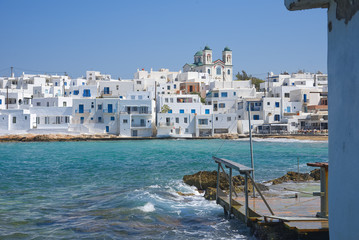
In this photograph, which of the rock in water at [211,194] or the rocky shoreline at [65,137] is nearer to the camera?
the rock in water at [211,194]

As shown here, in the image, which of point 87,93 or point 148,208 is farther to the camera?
point 87,93

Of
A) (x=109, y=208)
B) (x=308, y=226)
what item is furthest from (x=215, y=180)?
(x=308, y=226)

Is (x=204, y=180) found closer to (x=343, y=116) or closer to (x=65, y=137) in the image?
(x=343, y=116)

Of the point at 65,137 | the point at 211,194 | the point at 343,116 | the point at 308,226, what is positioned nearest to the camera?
the point at 343,116

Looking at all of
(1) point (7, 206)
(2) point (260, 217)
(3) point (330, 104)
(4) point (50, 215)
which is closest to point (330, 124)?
(3) point (330, 104)

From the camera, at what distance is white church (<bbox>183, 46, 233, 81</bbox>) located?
117 metres

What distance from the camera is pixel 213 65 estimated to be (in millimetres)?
117500

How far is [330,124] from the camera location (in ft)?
15.7

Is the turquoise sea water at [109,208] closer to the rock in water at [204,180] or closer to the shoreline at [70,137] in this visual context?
the rock in water at [204,180]

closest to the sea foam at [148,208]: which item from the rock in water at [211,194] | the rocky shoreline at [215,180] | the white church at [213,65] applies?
the rock in water at [211,194]

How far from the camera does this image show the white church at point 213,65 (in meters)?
117

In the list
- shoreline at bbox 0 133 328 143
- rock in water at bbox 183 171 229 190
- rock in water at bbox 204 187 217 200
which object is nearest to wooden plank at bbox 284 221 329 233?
rock in water at bbox 204 187 217 200

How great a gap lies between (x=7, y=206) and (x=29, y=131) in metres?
59.8

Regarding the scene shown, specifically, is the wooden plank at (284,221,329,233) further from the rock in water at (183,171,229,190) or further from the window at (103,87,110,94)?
the window at (103,87,110,94)
